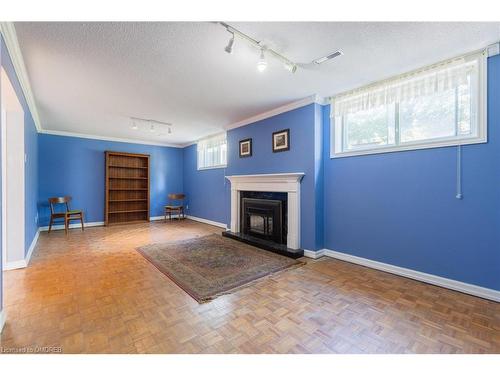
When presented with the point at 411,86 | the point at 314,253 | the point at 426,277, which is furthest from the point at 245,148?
the point at 426,277

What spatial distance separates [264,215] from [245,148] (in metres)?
1.44

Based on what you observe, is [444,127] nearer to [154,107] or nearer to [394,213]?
[394,213]

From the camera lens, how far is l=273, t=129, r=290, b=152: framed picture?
3.72 meters

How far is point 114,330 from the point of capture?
1.65 metres

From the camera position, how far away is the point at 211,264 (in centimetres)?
300

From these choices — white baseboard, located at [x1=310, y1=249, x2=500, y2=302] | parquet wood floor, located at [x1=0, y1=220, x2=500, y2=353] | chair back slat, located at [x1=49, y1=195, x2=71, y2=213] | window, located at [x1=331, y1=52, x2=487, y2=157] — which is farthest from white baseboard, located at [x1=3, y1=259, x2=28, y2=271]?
window, located at [x1=331, y1=52, x2=487, y2=157]

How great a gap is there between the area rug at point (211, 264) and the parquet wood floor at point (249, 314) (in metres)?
0.15

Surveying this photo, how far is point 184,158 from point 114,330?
6127mm

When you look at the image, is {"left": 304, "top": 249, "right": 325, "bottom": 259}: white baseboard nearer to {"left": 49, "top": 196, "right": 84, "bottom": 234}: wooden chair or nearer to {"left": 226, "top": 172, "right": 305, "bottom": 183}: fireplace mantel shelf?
{"left": 226, "top": 172, "right": 305, "bottom": 183}: fireplace mantel shelf

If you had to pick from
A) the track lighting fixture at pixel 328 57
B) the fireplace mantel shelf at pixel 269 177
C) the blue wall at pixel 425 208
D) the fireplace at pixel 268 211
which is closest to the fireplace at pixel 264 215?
the fireplace at pixel 268 211

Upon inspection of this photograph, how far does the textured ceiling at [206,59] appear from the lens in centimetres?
186

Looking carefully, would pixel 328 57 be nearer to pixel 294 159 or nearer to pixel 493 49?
pixel 493 49

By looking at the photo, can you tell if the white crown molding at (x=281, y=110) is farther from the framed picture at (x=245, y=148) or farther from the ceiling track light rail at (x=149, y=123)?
the ceiling track light rail at (x=149, y=123)
